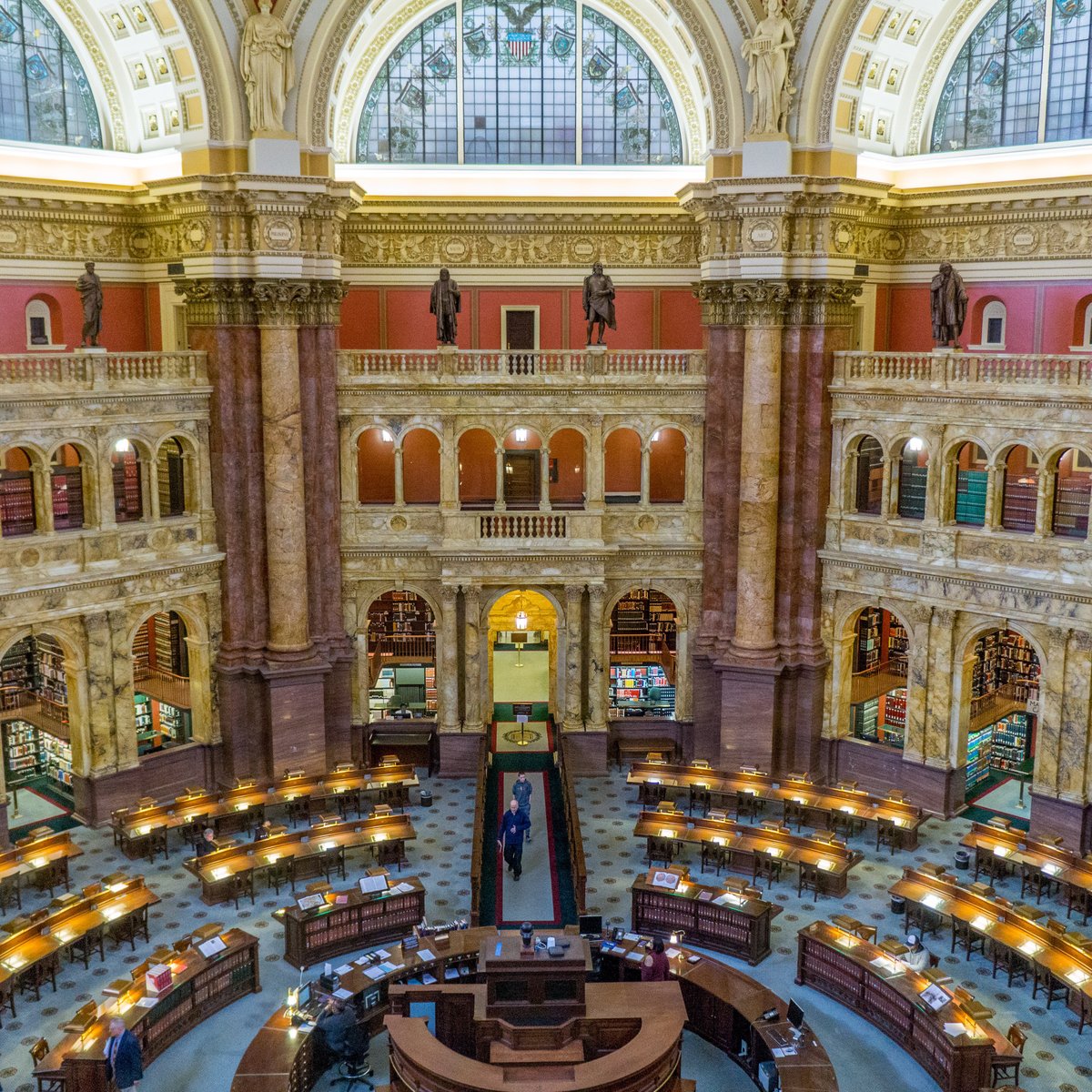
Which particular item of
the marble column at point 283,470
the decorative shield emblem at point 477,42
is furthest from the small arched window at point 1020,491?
the decorative shield emblem at point 477,42

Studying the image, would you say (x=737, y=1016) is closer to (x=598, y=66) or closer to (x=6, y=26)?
(x=598, y=66)

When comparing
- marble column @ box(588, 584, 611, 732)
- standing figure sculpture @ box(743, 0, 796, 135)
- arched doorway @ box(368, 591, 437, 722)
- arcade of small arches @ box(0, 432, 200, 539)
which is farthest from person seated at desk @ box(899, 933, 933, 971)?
arcade of small arches @ box(0, 432, 200, 539)

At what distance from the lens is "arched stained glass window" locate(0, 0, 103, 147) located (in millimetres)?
28781

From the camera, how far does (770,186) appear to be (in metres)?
28.4

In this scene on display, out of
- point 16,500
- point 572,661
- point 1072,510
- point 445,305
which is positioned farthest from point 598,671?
point 16,500

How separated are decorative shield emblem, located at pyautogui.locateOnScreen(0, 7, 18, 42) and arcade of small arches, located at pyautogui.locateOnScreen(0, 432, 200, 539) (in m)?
9.77

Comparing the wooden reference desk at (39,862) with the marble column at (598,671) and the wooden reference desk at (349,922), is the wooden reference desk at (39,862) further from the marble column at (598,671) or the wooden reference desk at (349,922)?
the marble column at (598,671)

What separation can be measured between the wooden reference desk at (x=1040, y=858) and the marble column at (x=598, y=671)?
977 centimetres

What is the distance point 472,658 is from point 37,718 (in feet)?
36.5

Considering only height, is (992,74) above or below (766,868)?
above

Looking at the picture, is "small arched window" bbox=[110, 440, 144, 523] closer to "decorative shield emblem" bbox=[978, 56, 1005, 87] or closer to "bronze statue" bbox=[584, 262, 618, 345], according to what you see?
"bronze statue" bbox=[584, 262, 618, 345]

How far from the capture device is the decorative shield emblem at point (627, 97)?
32.5 metres

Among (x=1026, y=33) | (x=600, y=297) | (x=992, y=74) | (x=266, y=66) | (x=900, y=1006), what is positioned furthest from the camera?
(x=992, y=74)

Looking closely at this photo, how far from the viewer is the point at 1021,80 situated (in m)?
30.3
